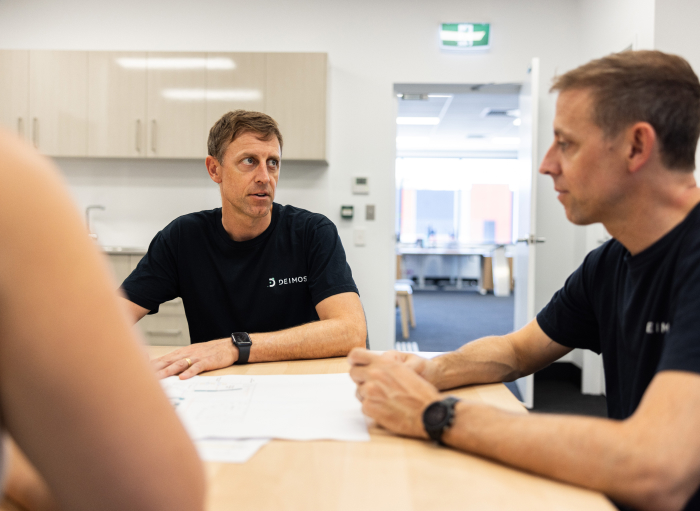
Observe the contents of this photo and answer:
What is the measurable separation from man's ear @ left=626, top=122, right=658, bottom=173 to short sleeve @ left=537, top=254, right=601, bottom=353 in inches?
12.0

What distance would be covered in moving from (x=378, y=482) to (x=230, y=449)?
234 mm

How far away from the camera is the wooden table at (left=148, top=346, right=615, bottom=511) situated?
0.61 metres

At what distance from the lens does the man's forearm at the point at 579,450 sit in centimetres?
64

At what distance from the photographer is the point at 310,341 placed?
1337 millimetres

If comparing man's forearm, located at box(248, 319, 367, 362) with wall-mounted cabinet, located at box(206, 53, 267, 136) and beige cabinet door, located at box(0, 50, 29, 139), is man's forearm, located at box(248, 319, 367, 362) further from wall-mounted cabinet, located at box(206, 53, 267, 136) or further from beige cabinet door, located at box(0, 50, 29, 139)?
beige cabinet door, located at box(0, 50, 29, 139)

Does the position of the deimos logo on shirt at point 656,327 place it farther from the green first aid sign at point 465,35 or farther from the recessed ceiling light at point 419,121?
the recessed ceiling light at point 419,121

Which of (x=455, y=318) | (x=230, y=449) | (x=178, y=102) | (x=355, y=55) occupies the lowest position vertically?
(x=455, y=318)

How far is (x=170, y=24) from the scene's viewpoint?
394 centimetres

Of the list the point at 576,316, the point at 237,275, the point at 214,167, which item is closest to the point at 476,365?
the point at 576,316

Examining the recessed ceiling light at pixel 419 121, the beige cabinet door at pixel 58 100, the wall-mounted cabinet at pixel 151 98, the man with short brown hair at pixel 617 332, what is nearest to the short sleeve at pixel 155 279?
the man with short brown hair at pixel 617 332

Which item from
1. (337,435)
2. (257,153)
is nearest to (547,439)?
(337,435)

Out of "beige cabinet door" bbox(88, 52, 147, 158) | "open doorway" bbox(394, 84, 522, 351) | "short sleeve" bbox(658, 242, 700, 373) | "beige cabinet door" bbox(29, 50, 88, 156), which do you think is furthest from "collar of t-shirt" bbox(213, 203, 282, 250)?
"open doorway" bbox(394, 84, 522, 351)

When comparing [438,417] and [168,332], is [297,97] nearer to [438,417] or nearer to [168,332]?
[168,332]

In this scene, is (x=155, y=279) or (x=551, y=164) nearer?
(x=551, y=164)
